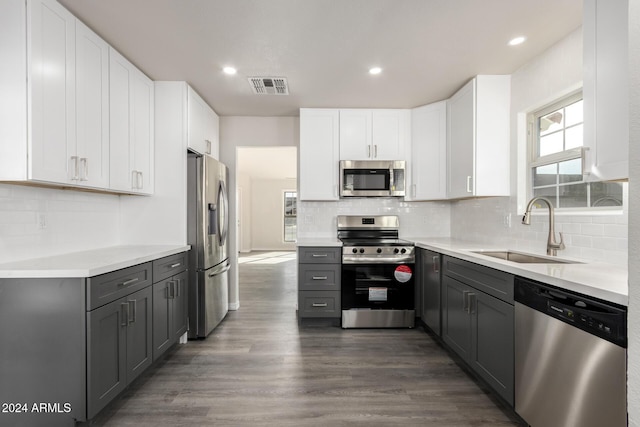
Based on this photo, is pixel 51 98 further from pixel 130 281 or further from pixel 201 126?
pixel 201 126

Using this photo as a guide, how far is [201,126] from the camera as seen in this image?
3.37 meters

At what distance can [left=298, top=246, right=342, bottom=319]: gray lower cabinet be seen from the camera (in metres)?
3.34

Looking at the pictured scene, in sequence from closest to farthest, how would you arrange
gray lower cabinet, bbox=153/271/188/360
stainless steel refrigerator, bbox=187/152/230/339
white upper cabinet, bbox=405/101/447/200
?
gray lower cabinet, bbox=153/271/188/360
stainless steel refrigerator, bbox=187/152/230/339
white upper cabinet, bbox=405/101/447/200

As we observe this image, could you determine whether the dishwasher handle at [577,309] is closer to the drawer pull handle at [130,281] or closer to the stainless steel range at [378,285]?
the stainless steel range at [378,285]

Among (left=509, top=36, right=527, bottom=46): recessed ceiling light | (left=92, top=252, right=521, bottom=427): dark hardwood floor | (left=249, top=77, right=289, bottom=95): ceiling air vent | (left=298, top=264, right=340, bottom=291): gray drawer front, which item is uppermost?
(left=509, top=36, right=527, bottom=46): recessed ceiling light

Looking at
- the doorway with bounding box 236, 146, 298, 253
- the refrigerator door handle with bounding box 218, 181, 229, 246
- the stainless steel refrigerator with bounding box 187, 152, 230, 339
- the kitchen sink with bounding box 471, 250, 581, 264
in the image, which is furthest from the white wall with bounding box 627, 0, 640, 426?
the doorway with bounding box 236, 146, 298, 253

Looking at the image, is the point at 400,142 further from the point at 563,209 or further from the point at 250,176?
the point at 250,176

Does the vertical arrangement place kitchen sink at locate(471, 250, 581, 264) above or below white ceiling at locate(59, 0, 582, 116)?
below

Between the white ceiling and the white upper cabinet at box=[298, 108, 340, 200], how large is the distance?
1.83ft

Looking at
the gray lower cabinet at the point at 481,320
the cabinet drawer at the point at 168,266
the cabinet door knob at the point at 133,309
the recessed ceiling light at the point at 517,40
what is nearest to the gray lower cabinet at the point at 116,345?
the cabinet door knob at the point at 133,309

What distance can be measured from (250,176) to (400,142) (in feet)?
22.9

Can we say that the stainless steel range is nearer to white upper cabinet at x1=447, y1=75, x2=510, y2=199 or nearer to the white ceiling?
white upper cabinet at x1=447, y1=75, x2=510, y2=199

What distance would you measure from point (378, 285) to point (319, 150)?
64.3 inches

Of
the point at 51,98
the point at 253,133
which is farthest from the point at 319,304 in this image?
the point at 51,98
